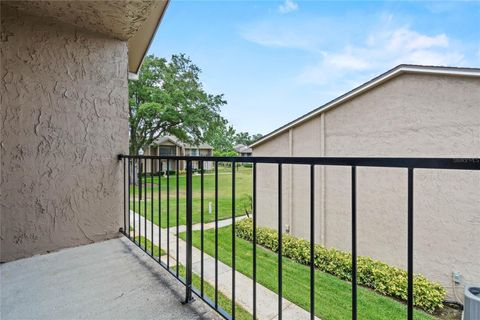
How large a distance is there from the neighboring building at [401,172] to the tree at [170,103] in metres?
7.73

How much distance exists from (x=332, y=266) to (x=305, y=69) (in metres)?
11.8

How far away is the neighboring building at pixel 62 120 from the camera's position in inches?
75.1

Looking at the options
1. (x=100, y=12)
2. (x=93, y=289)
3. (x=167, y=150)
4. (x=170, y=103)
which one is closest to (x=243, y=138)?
(x=167, y=150)

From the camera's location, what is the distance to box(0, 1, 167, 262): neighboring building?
75.1 inches

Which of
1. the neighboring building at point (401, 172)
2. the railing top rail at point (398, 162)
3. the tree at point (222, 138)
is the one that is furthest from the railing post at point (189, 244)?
the tree at point (222, 138)

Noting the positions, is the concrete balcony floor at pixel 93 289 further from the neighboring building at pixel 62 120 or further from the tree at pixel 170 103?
the tree at pixel 170 103

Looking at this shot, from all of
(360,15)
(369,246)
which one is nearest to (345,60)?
(360,15)

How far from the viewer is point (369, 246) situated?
532cm

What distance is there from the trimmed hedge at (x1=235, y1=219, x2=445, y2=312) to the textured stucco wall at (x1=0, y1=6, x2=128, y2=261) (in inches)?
176

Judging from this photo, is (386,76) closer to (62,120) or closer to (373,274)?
(373,274)

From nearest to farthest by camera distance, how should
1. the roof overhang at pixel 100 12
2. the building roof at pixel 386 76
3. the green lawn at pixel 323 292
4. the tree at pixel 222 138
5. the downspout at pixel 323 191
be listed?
the roof overhang at pixel 100 12 < the green lawn at pixel 323 292 < the building roof at pixel 386 76 < the downspout at pixel 323 191 < the tree at pixel 222 138

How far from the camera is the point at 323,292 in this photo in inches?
166

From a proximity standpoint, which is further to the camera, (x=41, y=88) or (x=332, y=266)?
(x=332, y=266)

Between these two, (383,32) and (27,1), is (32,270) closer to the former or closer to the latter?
(27,1)
